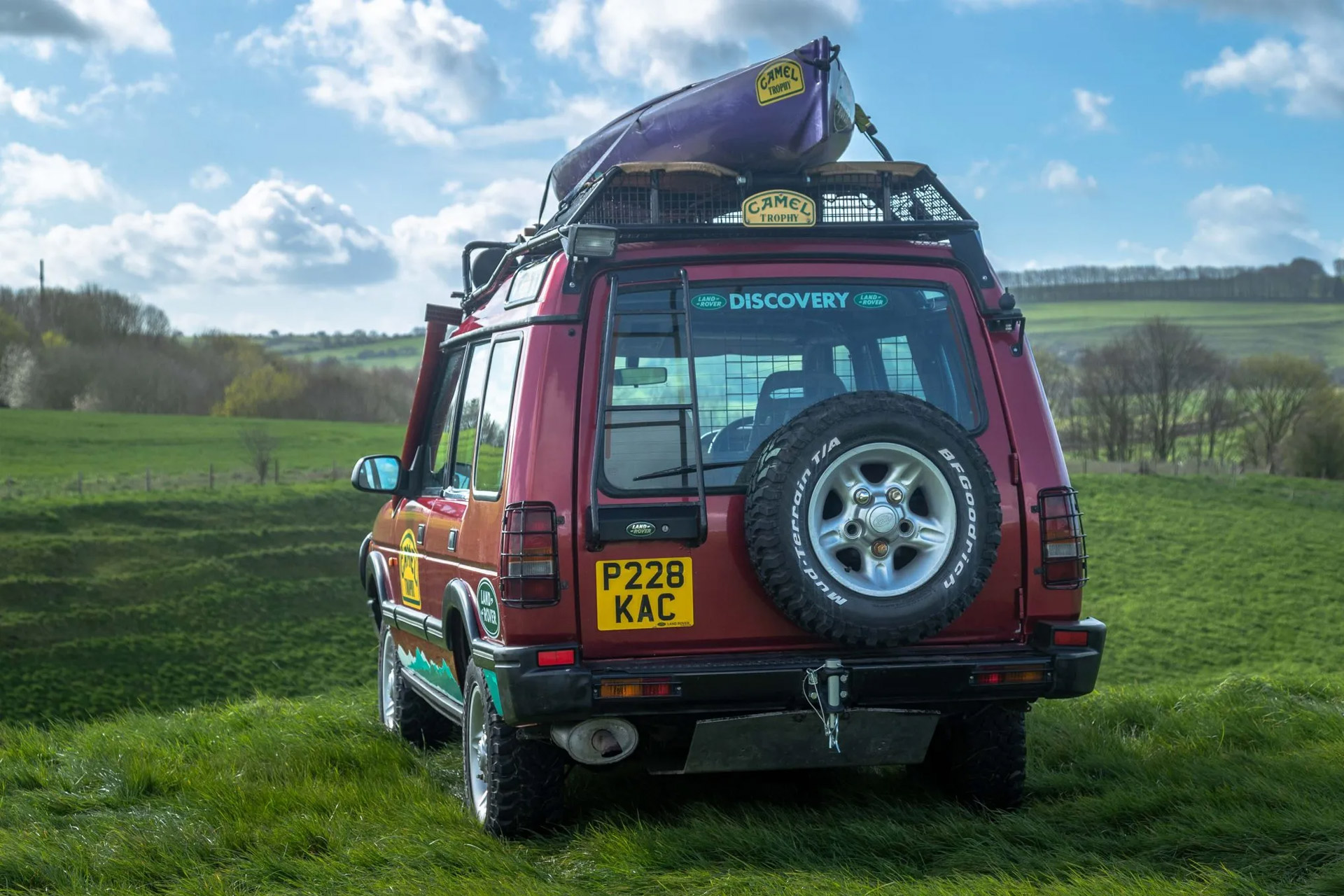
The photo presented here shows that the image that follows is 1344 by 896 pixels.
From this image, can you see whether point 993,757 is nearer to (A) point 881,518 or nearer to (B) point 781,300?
(A) point 881,518

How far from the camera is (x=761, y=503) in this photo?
14.1 ft

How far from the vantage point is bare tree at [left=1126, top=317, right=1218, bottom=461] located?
264ft

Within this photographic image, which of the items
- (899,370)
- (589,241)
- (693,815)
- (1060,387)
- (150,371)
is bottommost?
(693,815)

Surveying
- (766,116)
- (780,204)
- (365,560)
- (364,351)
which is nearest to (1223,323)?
(364,351)

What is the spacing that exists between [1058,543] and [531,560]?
1.82 meters

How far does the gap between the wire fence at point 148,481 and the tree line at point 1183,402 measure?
41.6m

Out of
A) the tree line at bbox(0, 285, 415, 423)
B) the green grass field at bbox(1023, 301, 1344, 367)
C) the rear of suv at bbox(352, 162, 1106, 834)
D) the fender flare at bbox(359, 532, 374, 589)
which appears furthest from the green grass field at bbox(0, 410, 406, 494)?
the green grass field at bbox(1023, 301, 1344, 367)

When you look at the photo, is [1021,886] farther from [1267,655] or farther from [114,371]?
[114,371]

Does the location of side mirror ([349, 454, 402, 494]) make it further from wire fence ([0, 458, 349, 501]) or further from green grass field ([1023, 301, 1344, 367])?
green grass field ([1023, 301, 1344, 367])

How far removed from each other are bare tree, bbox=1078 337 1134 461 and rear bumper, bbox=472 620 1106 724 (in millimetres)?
75046

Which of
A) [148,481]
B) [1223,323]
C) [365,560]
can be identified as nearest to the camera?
[365,560]

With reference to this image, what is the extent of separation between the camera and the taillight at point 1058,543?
470 centimetres

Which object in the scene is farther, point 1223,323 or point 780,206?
point 1223,323

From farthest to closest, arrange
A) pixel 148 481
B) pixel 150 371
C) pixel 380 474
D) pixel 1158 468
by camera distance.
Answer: pixel 150 371 < pixel 1158 468 < pixel 148 481 < pixel 380 474
